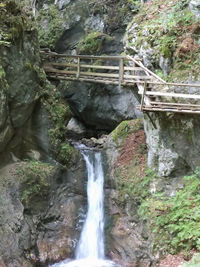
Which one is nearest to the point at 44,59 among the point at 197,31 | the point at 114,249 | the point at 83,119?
the point at 83,119

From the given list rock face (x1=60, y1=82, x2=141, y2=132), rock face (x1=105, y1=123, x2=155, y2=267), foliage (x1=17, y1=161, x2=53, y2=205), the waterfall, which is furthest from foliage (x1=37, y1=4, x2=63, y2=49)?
foliage (x1=17, y1=161, x2=53, y2=205)

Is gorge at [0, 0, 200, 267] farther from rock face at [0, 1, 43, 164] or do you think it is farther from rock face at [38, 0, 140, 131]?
rock face at [38, 0, 140, 131]

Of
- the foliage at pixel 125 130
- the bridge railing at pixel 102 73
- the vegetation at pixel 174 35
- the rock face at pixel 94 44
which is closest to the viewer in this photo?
the vegetation at pixel 174 35

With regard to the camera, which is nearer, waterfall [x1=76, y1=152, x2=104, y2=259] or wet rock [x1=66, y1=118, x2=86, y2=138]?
waterfall [x1=76, y1=152, x2=104, y2=259]

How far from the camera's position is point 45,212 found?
1091 centimetres

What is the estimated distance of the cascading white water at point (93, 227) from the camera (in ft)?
32.8

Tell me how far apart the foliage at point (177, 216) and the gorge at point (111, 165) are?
0.03 m

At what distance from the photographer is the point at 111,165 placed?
12.9 m

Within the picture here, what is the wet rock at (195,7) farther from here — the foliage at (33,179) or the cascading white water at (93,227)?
the foliage at (33,179)

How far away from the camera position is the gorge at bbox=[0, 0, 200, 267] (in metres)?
8.95

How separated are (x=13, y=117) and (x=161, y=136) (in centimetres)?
562

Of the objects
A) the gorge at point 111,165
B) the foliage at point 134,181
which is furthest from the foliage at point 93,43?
the foliage at point 134,181

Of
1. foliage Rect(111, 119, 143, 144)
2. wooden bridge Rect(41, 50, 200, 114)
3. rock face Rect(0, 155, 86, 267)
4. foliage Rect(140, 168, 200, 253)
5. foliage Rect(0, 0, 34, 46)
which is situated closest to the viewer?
foliage Rect(140, 168, 200, 253)

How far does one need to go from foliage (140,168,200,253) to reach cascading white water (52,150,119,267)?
7.77 feet
